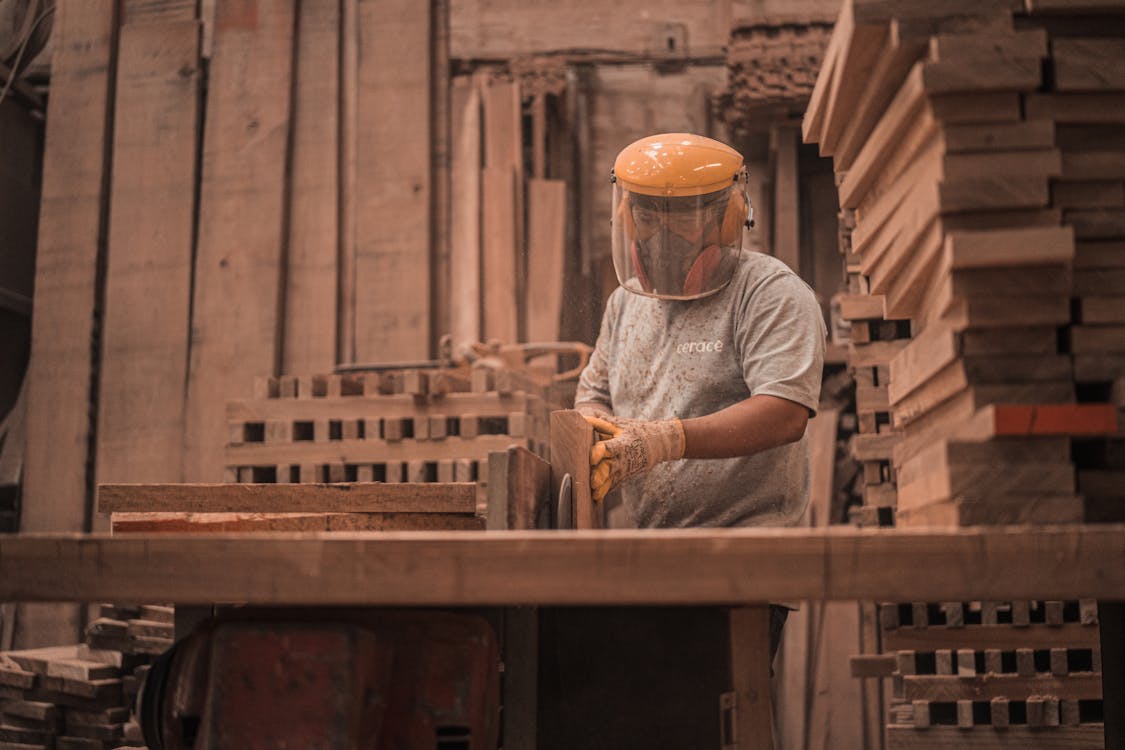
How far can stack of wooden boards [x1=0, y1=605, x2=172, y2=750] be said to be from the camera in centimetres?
529

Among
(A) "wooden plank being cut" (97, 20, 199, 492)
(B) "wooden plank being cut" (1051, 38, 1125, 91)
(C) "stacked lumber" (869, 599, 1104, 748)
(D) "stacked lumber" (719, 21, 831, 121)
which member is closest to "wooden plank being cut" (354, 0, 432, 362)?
(A) "wooden plank being cut" (97, 20, 199, 492)

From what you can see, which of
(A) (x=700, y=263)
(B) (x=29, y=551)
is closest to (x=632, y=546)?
(B) (x=29, y=551)

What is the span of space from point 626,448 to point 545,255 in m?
4.14

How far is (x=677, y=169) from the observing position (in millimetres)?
3416

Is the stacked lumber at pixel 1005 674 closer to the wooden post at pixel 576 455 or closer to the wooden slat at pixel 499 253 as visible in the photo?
the wooden post at pixel 576 455

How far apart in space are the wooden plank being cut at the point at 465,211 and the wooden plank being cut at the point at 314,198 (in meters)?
0.73

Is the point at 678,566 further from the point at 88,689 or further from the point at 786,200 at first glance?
the point at 786,200

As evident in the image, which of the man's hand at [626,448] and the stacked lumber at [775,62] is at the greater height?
the stacked lumber at [775,62]

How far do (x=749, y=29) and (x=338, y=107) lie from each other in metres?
2.61

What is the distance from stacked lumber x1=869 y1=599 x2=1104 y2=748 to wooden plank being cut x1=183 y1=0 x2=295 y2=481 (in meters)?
4.08

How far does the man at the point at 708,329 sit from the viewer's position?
3.33 metres

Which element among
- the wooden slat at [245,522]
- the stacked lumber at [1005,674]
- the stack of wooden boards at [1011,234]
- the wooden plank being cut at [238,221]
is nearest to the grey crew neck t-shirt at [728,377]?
the stack of wooden boards at [1011,234]

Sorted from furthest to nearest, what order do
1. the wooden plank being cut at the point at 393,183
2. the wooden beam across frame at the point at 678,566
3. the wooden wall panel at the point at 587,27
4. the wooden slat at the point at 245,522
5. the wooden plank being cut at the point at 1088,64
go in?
the wooden wall panel at the point at 587,27, the wooden plank being cut at the point at 393,183, the wooden slat at the point at 245,522, the wooden plank being cut at the point at 1088,64, the wooden beam across frame at the point at 678,566

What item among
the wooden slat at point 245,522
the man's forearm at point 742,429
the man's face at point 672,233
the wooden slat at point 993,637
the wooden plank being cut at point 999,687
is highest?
the man's face at point 672,233
